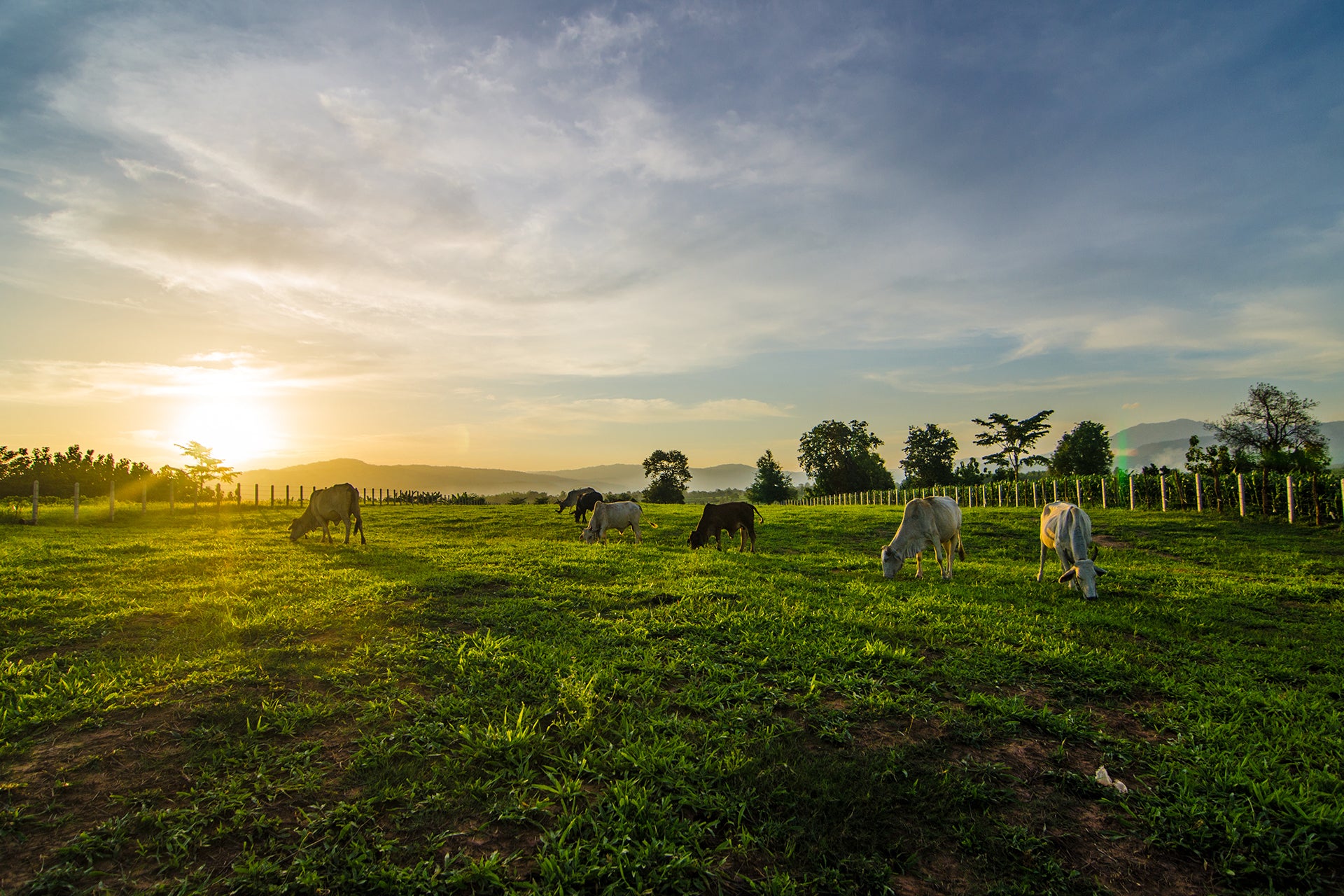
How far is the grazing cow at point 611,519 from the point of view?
18.7 m

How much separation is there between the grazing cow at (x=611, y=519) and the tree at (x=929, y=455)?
54.3 metres

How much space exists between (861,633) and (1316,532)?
20806 millimetres

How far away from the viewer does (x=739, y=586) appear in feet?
32.2

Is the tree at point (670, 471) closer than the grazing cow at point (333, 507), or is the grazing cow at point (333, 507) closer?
the grazing cow at point (333, 507)

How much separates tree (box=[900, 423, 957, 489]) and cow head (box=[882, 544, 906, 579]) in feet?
193

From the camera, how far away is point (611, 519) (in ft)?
62.9

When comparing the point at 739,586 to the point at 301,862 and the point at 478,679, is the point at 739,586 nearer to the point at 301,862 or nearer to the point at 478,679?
the point at 478,679

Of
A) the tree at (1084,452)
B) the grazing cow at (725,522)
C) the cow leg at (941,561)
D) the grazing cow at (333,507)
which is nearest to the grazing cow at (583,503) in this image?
the grazing cow at (725,522)

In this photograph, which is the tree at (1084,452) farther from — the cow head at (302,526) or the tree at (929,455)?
Answer: the cow head at (302,526)

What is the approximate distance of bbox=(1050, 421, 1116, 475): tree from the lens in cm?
6228

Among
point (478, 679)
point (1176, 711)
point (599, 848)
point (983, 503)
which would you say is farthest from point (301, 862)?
point (983, 503)

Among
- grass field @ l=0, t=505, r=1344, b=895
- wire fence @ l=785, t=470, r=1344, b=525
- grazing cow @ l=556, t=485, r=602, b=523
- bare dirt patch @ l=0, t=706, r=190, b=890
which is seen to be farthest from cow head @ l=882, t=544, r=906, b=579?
grazing cow @ l=556, t=485, r=602, b=523

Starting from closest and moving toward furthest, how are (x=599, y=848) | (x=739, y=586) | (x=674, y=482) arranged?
(x=599, y=848)
(x=739, y=586)
(x=674, y=482)

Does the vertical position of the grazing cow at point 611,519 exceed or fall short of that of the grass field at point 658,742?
it exceeds it
